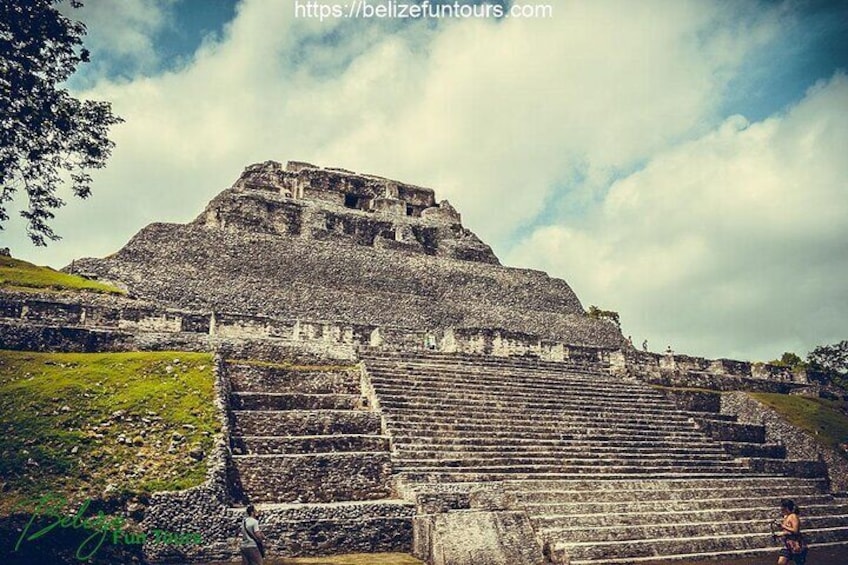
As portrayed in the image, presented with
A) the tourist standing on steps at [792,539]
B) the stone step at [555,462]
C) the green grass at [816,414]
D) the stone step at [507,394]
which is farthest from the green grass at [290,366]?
the green grass at [816,414]

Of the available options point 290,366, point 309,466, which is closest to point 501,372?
point 290,366

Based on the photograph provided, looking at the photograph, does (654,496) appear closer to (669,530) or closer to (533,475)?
(669,530)

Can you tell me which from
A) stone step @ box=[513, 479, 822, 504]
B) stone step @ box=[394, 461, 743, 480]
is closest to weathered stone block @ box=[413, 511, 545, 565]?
stone step @ box=[513, 479, 822, 504]

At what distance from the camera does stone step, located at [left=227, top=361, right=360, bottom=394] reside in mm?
11945

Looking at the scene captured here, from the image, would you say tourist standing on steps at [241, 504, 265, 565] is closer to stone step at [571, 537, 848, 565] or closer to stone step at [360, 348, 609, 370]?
stone step at [571, 537, 848, 565]

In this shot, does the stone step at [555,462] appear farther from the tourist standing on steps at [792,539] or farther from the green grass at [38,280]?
the green grass at [38,280]

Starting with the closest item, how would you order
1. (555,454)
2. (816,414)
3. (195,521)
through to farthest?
(195,521) < (555,454) < (816,414)

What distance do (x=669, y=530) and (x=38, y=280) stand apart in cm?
1523

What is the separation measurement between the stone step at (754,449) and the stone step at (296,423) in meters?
8.38

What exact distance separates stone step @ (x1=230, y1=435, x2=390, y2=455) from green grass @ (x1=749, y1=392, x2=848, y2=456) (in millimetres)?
12070

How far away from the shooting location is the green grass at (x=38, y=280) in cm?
1481

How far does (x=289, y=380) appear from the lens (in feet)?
40.4

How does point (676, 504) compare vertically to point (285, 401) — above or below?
below

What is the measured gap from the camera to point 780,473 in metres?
13.5
